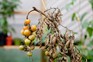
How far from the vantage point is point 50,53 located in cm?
81

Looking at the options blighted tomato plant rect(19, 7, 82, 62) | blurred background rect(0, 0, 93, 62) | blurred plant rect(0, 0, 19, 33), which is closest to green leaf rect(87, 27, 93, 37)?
blurred background rect(0, 0, 93, 62)

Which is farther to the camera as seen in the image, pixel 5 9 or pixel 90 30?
pixel 5 9

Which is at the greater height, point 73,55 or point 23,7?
point 23,7

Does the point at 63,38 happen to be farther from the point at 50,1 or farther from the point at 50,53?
the point at 50,1

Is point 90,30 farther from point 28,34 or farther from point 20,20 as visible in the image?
point 20,20

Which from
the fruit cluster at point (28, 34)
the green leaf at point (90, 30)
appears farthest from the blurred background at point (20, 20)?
the fruit cluster at point (28, 34)

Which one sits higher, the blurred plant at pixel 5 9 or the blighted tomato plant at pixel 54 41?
the blurred plant at pixel 5 9

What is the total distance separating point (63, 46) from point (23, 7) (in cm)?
399

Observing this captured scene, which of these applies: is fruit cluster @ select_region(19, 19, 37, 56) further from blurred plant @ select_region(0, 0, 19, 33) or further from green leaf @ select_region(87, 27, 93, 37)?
blurred plant @ select_region(0, 0, 19, 33)

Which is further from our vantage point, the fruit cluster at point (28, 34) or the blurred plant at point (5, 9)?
the blurred plant at point (5, 9)

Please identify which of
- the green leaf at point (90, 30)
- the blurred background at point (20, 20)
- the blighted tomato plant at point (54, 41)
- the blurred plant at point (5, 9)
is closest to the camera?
the blighted tomato plant at point (54, 41)

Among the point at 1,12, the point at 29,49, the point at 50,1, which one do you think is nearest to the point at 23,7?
the point at 1,12

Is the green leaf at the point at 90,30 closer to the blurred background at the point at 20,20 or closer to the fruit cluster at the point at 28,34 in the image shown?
the blurred background at the point at 20,20

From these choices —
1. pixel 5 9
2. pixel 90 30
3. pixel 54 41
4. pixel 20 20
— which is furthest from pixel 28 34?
pixel 20 20
